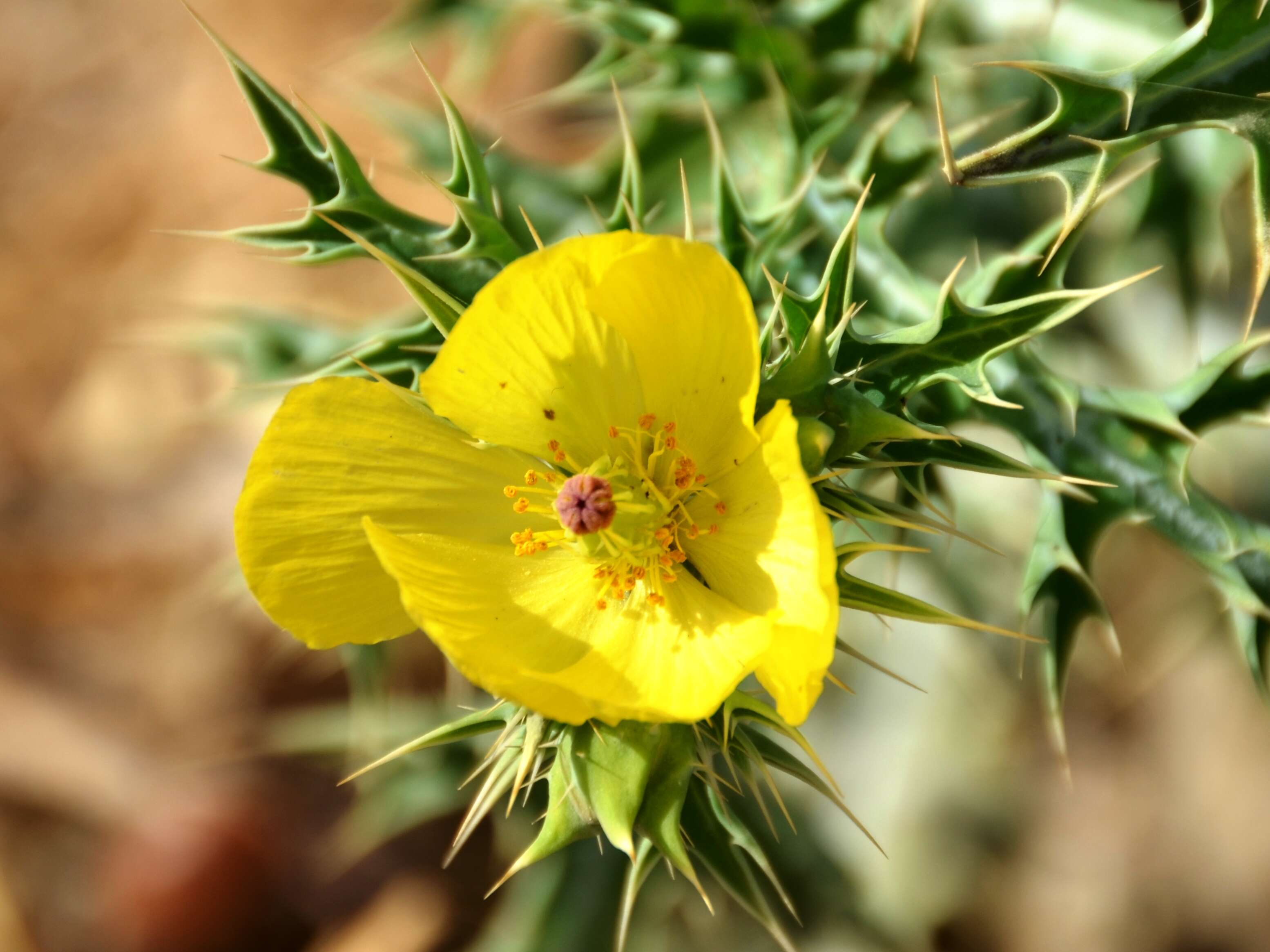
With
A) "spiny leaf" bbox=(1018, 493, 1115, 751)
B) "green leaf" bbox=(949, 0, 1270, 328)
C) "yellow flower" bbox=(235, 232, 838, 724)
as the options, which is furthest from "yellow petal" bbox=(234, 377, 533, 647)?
"spiny leaf" bbox=(1018, 493, 1115, 751)

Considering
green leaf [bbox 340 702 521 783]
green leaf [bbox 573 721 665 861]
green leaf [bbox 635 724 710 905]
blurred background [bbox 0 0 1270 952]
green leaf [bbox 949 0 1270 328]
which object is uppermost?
green leaf [bbox 949 0 1270 328]

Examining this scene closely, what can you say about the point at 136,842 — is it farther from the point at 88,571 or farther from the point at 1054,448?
the point at 1054,448

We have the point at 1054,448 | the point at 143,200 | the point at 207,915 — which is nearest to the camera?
the point at 1054,448

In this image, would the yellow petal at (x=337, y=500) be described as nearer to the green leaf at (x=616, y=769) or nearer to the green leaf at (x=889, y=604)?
the green leaf at (x=616, y=769)

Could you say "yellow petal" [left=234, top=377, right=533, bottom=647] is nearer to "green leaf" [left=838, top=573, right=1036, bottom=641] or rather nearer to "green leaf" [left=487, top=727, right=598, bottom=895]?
"green leaf" [left=487, top=727, right=598, bottom=895]

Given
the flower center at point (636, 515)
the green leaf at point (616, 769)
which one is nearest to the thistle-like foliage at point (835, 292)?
the green leaf at point (616, 769)

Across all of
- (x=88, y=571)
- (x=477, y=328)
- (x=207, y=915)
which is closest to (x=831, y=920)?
(x=207, y=915)

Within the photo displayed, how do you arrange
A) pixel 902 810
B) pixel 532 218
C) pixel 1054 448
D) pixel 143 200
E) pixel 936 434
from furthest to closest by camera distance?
pixel 143 200 → pixel 902 810 → pixel 532 218 → pixel 1054 448 → pixel 936 434
